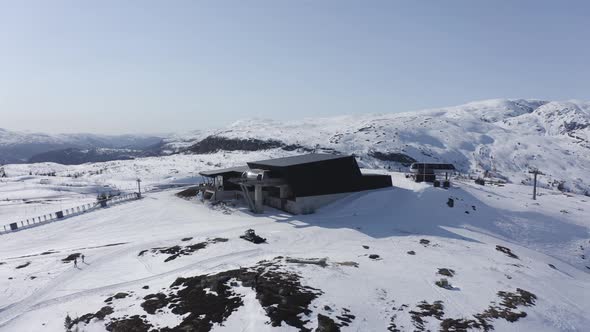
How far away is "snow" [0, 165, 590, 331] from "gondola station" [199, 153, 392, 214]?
1852 mm

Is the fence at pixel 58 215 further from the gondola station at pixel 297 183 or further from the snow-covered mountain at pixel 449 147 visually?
the snow-covered mountain at pixel 449 147

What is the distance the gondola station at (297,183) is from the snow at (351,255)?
1852 mm

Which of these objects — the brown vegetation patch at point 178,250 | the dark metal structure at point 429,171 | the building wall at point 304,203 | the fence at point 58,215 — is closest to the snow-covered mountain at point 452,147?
the dark metal structure at point 429,171

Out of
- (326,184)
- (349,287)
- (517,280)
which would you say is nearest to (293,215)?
(326,184)

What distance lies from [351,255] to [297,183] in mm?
18385

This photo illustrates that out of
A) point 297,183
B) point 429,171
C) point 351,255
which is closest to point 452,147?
point 429,171

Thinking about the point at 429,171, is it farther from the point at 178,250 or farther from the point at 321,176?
the point at 178,250

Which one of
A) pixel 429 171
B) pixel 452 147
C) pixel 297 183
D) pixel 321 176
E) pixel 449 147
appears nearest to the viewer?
pixel 297 183

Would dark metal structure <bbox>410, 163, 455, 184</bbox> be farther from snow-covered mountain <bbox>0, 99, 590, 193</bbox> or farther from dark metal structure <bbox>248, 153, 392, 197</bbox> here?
snow-covered mountain <bbox>0, 99, 590, 193</bbox>

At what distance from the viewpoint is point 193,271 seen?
27.8 m

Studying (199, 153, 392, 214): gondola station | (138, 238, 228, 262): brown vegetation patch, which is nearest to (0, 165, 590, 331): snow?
(138, 238, 228, 262): brown vegetation patch

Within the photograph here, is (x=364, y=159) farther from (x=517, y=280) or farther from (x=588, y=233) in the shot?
(x=517, y=280)

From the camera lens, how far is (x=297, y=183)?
48312 mm

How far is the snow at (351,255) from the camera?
22.4 metres
